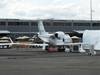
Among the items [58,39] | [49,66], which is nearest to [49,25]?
[58,39]

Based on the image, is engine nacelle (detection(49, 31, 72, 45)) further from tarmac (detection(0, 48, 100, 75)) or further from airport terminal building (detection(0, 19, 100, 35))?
airport terminal building (detection(0, 19, 100, 35))

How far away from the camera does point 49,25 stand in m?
138

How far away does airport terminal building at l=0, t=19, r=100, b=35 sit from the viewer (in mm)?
136000

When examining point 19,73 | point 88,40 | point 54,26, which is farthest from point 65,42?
point 54,26

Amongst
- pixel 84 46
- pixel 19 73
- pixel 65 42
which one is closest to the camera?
pixel 19 73

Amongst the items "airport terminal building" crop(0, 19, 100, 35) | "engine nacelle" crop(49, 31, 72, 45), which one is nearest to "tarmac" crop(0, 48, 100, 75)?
"engine nacelle" crop(49, 31, 72, 45)

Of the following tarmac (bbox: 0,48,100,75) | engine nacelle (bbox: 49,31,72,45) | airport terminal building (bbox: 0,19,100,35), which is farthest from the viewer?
airport terminal building (bbox: 0,19,100,35)

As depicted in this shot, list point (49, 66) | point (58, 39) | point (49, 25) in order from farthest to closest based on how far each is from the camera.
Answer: point (49, 25) < point (58, 39) < point (49, 66)

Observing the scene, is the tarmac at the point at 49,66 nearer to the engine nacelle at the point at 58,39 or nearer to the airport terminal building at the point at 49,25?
the engine nacelle at the point at 58,39

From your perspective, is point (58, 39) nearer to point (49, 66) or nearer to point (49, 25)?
point (49, 66)

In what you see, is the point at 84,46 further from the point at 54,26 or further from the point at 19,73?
the point at 54,26

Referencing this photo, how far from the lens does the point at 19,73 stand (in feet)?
73.8

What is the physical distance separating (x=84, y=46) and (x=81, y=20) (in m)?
85.0

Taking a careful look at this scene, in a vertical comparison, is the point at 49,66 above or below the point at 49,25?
below
